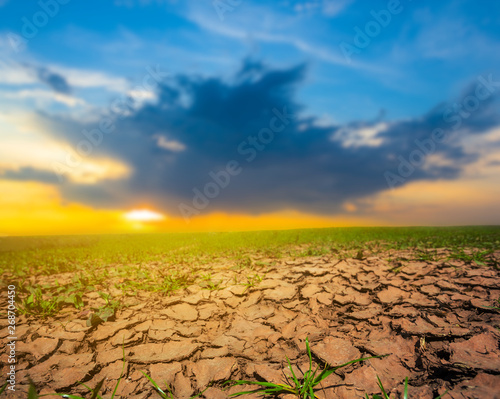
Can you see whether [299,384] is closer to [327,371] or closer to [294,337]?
[327,371]

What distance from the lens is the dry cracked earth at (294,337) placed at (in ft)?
6.42

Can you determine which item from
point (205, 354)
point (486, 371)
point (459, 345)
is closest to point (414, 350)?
point (459, 345)

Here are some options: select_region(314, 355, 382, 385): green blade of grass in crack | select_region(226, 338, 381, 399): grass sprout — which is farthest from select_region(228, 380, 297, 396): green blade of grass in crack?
select_region(314, 355, 382, 385): green blade of grass in crack

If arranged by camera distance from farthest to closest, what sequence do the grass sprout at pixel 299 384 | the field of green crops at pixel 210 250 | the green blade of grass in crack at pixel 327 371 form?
the field of green crops at pixel 210 250 → the green blade of grass in crack at pixel 327 371 → the grass sprout at pixel 299 384

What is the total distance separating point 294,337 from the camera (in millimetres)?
2629

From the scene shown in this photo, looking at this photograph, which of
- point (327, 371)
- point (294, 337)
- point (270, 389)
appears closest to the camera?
point (270, 389)

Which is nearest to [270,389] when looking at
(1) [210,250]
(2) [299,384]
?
(2) [299,384]

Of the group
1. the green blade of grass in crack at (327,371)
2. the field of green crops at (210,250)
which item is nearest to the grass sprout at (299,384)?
the green blade of grass in crack at (327,371)

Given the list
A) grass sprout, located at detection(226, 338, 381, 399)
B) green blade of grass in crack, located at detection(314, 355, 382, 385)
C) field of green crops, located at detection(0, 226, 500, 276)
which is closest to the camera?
grass sprout, located at detection(226, 338, 381, 399)

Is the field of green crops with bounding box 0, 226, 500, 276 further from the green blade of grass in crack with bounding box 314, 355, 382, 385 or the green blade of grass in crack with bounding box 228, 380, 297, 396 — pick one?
the green blade of grass in crack with bounding box 228, 380, 297, 396

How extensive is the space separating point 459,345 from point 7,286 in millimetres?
6157

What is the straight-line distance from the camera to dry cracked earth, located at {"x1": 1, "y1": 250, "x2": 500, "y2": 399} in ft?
6.42

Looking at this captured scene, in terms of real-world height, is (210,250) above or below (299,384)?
above

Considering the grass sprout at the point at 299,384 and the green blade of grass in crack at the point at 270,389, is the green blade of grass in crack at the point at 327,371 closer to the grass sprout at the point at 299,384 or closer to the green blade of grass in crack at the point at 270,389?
the grass sprout at the point at 299,384
